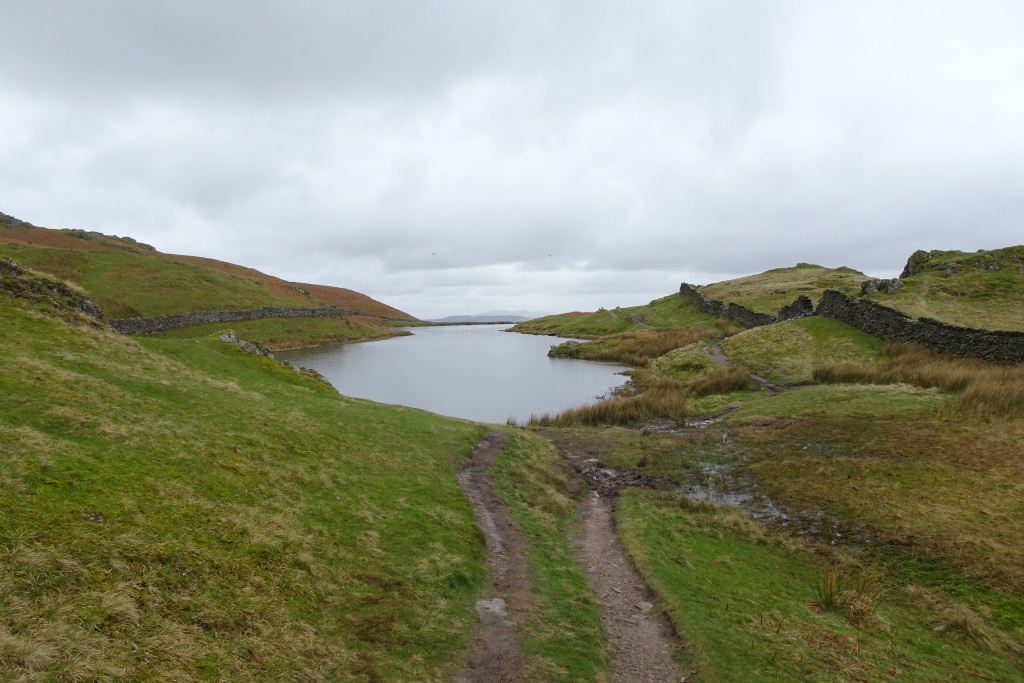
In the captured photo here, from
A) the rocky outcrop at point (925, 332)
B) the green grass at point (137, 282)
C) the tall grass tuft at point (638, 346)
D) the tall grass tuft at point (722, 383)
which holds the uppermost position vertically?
the green grass at point (137, 282)

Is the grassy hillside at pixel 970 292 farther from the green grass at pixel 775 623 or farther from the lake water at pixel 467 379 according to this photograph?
the green grass at pixel 775 623

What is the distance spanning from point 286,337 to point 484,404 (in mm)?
56459

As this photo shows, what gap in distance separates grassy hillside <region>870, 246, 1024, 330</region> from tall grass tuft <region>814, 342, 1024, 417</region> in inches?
177

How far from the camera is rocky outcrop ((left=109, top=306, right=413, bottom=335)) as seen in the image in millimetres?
62969

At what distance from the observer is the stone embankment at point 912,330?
→ 3162 centimetres

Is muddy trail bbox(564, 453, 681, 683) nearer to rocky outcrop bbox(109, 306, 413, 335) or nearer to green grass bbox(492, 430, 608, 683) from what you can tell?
green grass bbox(492, 430, 608, 683)

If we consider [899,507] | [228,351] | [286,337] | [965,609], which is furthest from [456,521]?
[286,337]

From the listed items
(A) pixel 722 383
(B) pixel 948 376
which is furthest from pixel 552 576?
(A) pixel 722 383

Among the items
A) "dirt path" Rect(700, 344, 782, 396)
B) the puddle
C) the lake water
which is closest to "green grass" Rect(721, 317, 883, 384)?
"dirt path" Rect(700, 344, 782, 396)

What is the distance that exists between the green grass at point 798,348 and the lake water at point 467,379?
12.3m

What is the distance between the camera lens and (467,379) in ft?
185

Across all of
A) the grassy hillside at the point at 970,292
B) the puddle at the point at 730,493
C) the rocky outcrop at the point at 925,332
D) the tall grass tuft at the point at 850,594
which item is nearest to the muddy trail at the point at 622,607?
the puddle at the point at 730,493

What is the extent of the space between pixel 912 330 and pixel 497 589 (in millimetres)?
40045

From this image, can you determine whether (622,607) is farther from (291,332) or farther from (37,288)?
(291,332)
